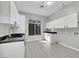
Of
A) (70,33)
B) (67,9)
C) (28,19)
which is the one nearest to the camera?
(70,33)

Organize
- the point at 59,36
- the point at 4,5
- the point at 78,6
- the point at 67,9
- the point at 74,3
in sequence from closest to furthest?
the point at 4,5
the point at 78,6
the point at 74,3
the point at 67,9
the point at 59,36

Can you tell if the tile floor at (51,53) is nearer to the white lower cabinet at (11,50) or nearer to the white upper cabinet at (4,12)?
the white lower cabinet at (11,50)

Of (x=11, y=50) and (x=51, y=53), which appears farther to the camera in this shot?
(x=51, y=53)

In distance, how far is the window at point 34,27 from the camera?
8.89m

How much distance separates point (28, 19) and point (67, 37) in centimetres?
484

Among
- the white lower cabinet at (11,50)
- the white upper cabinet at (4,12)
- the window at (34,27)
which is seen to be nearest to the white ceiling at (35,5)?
the window at (34,27)

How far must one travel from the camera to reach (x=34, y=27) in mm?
9180

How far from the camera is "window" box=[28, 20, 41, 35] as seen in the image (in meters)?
8.89

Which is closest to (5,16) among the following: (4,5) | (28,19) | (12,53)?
(4,5)

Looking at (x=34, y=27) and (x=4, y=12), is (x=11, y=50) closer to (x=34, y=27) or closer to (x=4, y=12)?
(x=4, y=12)

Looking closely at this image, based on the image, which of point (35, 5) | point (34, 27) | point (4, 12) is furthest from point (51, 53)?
A: point (34, 27)

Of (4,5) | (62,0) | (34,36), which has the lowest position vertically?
(34,36)

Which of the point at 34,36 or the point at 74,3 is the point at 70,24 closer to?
the point at 74,3

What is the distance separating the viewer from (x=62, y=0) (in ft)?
15.3
